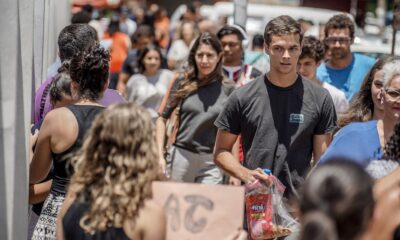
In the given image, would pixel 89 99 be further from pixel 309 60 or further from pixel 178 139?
pixel 309 60

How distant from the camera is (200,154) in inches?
327

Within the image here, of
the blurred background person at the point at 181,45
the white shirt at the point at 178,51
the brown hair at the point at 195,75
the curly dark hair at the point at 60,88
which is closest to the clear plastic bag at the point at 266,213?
the curly dark hair at the point at 60,88

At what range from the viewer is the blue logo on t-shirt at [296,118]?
630 centimetres

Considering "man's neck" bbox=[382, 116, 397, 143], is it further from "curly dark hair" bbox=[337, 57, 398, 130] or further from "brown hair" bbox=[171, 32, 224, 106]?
"brown hair" bbox=[171, 32, 224, 106]

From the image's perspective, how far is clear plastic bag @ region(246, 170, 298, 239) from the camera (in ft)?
19.6

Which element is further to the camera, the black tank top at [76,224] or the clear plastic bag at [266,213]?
the clear plastic bag at [266,213]

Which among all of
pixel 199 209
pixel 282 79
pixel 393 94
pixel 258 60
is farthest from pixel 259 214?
pixel 258 60

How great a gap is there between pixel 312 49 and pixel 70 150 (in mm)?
4018

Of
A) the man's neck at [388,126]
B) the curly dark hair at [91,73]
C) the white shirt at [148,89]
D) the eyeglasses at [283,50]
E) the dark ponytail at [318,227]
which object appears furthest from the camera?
the white shirt at [148,89]

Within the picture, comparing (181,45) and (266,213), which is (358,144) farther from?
(181,45)

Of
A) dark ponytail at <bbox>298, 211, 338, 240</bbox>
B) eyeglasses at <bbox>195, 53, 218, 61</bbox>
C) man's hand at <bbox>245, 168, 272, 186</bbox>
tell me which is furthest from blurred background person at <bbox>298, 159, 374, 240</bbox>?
eyeglasses at <bbox>195, 53, 218, 61</bbox>

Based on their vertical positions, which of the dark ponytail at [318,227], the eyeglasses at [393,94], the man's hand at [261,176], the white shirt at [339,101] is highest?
the eyeglasses at [393,94]

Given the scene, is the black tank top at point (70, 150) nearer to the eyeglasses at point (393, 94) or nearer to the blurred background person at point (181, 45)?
the eyeglasses at point (393, 94)

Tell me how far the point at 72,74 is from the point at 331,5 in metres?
25.5
